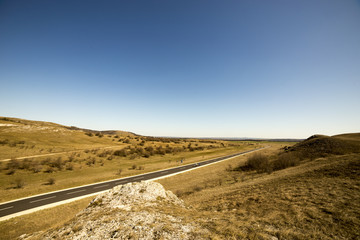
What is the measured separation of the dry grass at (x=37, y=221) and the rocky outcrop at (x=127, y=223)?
405cm

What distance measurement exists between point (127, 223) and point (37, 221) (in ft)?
44.4

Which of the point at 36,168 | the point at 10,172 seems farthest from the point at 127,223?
the point at 10,172

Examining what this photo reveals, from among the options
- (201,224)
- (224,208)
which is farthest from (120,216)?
(224,208)

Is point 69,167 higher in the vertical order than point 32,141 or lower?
lower

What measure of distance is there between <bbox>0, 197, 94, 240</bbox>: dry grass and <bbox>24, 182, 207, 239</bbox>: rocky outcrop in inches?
159

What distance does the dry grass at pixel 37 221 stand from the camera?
1113 cm

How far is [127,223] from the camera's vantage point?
623 centimetres

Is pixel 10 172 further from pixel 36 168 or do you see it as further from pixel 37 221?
pixel 37 221

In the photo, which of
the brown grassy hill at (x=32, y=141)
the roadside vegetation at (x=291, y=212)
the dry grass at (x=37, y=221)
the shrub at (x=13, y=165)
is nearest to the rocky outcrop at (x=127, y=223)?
the roadside vegetation at (x=291, y=212)

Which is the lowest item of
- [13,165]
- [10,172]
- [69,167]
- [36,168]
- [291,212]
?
[69,167]

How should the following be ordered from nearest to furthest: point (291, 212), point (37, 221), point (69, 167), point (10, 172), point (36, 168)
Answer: point (291, 212), point (37, 221), point (10, 172), point (36, 168), point (69, 167)

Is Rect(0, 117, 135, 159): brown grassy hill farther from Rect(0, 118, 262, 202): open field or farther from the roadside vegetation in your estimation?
the roadside vegetation

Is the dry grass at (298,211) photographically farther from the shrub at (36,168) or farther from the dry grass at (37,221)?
the shrub at (36,168)

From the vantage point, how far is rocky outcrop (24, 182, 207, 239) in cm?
552
